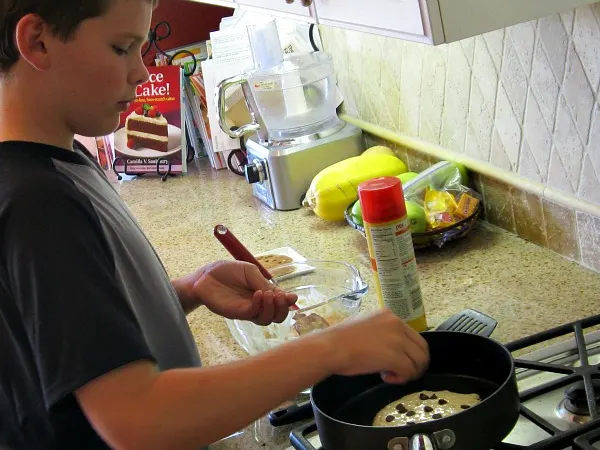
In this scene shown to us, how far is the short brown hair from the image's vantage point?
79cm

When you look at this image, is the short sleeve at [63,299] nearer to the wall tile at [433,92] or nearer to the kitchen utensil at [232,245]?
the kitchen utensil at [232,245]

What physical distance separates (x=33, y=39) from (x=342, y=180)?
988 millimetres

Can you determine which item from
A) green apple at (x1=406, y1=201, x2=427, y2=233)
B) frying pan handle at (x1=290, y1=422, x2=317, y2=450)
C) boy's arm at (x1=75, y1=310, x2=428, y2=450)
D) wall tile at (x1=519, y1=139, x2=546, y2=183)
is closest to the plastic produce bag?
green apple at (x1=406, y1=201, x2=427, y2=233)

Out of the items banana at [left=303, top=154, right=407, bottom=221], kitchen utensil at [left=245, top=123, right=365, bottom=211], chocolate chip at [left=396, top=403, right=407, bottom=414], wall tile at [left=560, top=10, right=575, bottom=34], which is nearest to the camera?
chocolate chip at [left=396, top=403, right=407, bottom=414]

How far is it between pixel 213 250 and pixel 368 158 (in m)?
0.38

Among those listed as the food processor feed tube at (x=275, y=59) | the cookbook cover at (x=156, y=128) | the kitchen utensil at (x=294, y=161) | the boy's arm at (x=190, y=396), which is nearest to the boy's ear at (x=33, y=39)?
the boy's arm at (x=190, y=396)

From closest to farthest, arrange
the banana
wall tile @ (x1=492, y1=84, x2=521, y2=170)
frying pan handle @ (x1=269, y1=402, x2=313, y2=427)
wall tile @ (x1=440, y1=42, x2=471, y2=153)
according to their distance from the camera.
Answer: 1. frying pan handle @ (x1=269, y1=402, x2=313, y2=427)
2. wall tile @ (x1=492, y1=84, x2=521, y2=170)
3. wall tile @ (x1=440, y1=42, x2=471, y2=153)
4. the banana

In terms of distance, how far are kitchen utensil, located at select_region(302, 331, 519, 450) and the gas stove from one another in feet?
0.16

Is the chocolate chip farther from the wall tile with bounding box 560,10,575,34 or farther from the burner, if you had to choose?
the wall tile with bounding box 560,10,575,34

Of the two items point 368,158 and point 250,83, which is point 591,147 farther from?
point 250,83

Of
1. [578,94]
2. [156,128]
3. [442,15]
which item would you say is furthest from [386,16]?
[156,128]

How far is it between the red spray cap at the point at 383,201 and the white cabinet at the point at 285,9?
0.31 metres

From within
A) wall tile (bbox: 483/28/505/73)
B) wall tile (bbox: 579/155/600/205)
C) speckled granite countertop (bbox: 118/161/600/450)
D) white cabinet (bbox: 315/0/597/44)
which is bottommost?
speckled granite countertop (bbox: 118/161/600/450)

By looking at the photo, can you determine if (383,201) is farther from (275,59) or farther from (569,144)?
(275,59)
